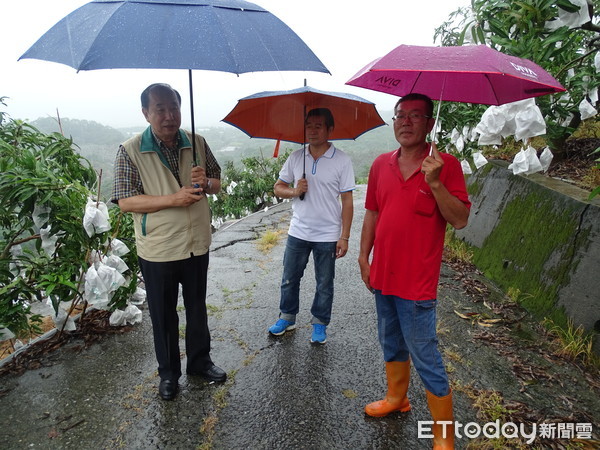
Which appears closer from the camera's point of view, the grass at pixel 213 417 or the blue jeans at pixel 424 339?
the blue jeans at pixel 424 339

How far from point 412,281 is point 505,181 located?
3440 mm

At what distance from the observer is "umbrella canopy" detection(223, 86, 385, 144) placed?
273 cm

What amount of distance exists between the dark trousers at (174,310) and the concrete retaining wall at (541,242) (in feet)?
9.37

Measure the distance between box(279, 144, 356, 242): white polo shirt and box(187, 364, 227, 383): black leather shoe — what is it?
110 cm

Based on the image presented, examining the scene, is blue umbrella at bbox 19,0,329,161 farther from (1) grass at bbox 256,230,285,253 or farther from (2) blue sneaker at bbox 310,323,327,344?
(1) grass at bbox 256,230,285,253

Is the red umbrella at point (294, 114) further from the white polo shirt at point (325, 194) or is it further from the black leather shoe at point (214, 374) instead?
the black leather shoe at point (214, 374)

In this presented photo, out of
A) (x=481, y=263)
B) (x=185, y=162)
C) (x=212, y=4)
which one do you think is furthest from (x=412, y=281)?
(x=481, y=263)

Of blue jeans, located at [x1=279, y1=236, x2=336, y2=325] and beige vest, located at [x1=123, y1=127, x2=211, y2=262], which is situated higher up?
beige vest, located at [x1=123, y1=127, x2=211, y2=262]

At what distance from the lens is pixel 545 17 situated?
2082 millimetres

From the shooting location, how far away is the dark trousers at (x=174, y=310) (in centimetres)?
238

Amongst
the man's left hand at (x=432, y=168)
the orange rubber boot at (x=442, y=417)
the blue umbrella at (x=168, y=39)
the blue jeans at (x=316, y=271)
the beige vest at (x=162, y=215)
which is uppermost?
the blue umbrella at (x=168, y=39)

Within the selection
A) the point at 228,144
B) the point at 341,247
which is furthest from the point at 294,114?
the point at 228,144

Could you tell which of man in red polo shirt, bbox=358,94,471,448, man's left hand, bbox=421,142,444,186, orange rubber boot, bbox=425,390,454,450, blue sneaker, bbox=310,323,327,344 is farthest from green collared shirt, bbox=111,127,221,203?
orange rubber boot, bbox=425,390,454,450

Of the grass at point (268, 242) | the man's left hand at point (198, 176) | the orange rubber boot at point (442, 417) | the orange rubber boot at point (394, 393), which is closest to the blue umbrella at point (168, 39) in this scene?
the man's left hand at point (198, 176)
